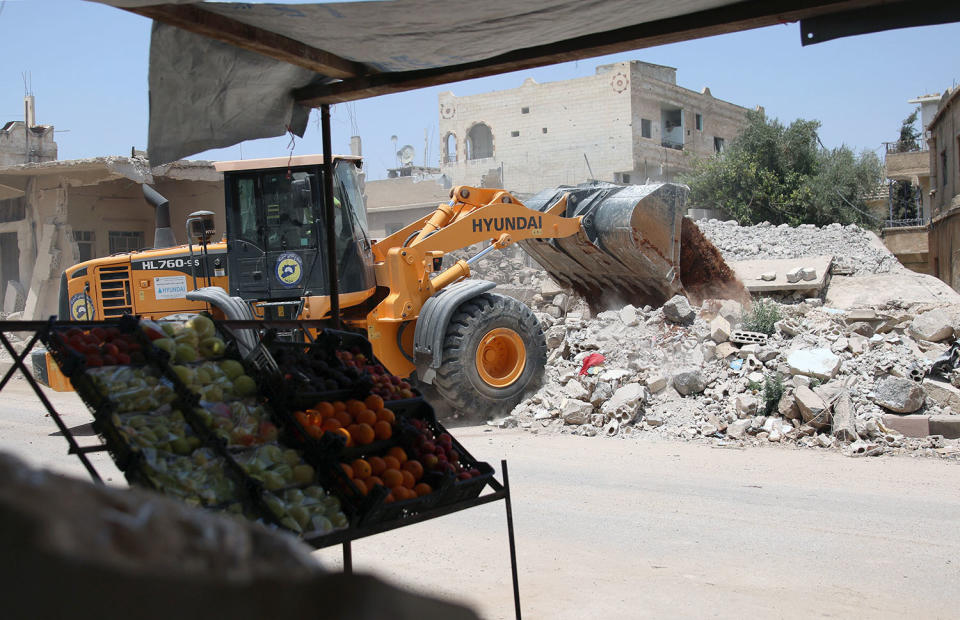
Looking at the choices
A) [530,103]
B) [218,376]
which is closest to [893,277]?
[218,376]

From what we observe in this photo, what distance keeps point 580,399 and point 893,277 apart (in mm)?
6555

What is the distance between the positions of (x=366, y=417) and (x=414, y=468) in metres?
0.32

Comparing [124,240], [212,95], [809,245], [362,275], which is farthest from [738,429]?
[124,240]

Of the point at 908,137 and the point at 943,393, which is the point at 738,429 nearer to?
the point at 943,393

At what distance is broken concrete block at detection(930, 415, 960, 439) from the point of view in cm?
791

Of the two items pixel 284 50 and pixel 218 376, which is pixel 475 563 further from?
pixel 284 50

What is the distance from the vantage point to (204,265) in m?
10.0

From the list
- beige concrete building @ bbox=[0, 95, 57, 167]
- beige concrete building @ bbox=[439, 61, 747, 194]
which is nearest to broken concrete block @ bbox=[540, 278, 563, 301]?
beige concrete building @ bbox=[0, 95, 57, 167]

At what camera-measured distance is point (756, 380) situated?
913cm

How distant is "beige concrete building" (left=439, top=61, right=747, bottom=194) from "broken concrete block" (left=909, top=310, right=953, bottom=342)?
2670 centimetres

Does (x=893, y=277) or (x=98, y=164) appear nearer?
(x=893, y=277)

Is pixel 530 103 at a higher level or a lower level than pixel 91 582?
higher

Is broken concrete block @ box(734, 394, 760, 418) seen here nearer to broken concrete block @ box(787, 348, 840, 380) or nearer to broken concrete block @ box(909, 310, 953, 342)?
broken concrete block @ box(787, 348, 840, 380)

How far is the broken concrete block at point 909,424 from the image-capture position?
7.99 m
